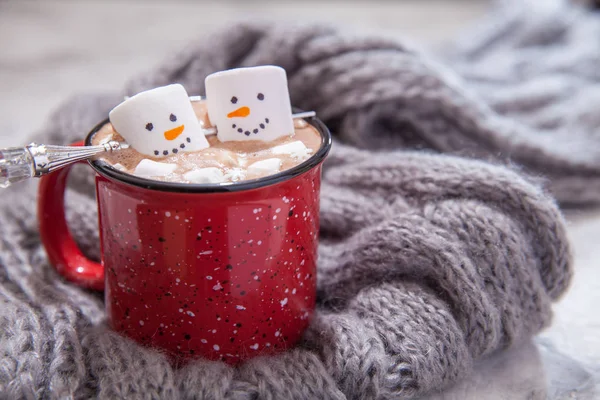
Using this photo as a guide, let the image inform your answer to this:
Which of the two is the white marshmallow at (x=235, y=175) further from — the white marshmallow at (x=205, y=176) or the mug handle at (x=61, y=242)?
the mug handle at (x=61, y=242)

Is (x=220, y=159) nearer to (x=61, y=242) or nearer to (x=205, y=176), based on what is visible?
(x=205, y=176)

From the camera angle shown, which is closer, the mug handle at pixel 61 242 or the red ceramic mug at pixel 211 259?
the red ceramic mug at pixel 211 259

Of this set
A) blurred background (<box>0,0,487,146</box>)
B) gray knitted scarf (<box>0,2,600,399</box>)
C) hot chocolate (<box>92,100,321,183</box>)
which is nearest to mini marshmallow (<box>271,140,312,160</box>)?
hot chocolate (<box>92,100,321,183</box>)

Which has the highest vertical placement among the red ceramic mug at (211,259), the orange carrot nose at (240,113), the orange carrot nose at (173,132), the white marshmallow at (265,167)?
the orange carrot nose at (240,113)

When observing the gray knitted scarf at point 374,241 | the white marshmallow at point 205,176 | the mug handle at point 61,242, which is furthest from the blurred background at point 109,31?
the white marshmallow at point 205,176

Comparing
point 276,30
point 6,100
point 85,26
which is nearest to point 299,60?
point 276,30

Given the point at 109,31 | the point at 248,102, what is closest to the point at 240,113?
the point at 248,102

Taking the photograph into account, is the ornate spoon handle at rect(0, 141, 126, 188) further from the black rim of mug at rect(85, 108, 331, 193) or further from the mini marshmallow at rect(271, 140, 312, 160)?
the mini marshmallow at rect(271, 140, 312, 160)
